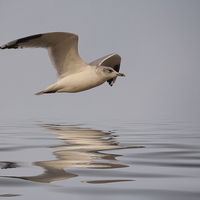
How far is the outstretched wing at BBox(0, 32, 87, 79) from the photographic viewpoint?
29.3 feet

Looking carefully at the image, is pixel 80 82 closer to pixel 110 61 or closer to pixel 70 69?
pixel 70 69

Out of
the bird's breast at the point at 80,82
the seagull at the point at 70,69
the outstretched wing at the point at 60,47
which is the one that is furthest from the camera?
the bird's breast at the point at 80,82

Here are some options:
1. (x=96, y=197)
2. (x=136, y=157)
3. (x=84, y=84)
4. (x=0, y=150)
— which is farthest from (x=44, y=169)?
(x=84, y=84)

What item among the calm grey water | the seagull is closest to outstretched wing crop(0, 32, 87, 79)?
the seagull

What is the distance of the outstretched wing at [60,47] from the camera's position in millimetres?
8930

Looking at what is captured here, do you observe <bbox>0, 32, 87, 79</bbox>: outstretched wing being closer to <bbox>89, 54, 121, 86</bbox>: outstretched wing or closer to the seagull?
the seagull

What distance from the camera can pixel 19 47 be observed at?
8.88 meters

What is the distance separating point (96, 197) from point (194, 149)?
12.5ft

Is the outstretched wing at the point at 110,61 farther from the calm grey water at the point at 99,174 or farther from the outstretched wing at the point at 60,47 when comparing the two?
the calm grey water at the point at 99,174

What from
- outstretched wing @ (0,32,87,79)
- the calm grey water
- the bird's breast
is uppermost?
outstretched wing @ (0,32,87,79)

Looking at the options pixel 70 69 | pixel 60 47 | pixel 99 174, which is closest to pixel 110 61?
pixel 70 69

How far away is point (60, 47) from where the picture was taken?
9.94m

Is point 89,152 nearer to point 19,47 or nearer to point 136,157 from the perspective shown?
point 136,157

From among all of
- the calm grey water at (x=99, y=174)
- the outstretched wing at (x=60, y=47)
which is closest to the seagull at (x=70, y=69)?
the outstretched wing at (x=60, y=47)
